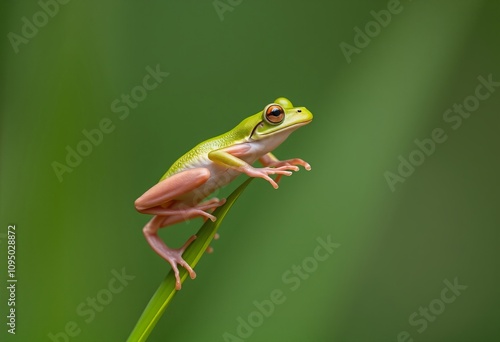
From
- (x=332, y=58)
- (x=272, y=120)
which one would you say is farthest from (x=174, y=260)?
(x=332, y=58)

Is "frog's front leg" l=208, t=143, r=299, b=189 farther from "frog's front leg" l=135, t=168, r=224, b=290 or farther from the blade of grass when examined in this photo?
the blade of grass

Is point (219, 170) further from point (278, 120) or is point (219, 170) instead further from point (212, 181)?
point (278, 120)

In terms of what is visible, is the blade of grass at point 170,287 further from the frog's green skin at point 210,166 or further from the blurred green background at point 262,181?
the blurred green background at point 262,181

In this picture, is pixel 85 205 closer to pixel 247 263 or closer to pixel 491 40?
pixel 247 263

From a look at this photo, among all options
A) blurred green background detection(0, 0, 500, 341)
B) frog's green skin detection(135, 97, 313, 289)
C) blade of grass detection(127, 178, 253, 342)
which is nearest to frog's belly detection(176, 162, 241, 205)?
frog's green skin detection(135, 97, 313, 289)

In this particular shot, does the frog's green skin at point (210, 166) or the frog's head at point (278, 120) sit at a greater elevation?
the frog's head at point (278, 120)

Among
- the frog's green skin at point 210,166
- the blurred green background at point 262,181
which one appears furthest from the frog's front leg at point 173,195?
the blurred green background at point 262,181

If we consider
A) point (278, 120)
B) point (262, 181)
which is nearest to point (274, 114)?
point (278, 120)
